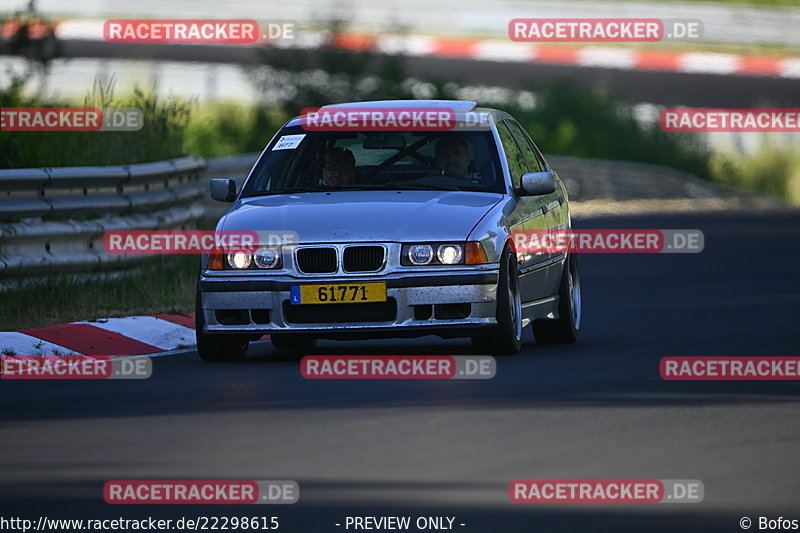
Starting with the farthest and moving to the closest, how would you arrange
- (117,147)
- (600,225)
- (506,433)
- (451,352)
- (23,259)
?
(600,225) → (117,147) → (23,259) → (451,352) → (506,433)

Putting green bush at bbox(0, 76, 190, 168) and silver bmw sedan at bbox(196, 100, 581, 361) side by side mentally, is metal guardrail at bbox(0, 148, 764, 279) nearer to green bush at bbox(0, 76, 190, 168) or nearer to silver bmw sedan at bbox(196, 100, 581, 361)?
green bush at bbox(0, 76, 190, 168)

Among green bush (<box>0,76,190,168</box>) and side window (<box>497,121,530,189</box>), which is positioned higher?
green bush (<box>0,76,190,168</box>)

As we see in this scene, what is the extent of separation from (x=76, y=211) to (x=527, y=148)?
346 centimetres

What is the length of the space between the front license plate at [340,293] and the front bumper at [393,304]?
1.2 inches

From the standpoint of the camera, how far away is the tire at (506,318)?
11945mm

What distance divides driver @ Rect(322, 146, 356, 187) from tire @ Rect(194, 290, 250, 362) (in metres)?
1.27

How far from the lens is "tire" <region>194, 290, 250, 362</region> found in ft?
39.6

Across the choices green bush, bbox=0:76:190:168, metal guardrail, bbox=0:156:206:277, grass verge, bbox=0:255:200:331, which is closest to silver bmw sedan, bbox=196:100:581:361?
grass verge, bbox=0:255:200:331

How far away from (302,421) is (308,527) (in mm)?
2416

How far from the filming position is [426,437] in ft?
28.9

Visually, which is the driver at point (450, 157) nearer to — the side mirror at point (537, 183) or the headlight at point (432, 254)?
the side mirror at point (537, 183)

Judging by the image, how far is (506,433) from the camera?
892 cm

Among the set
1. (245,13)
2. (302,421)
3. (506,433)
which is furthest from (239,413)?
(245,13)

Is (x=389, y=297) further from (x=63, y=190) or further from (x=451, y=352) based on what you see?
(x=63, y=190)
